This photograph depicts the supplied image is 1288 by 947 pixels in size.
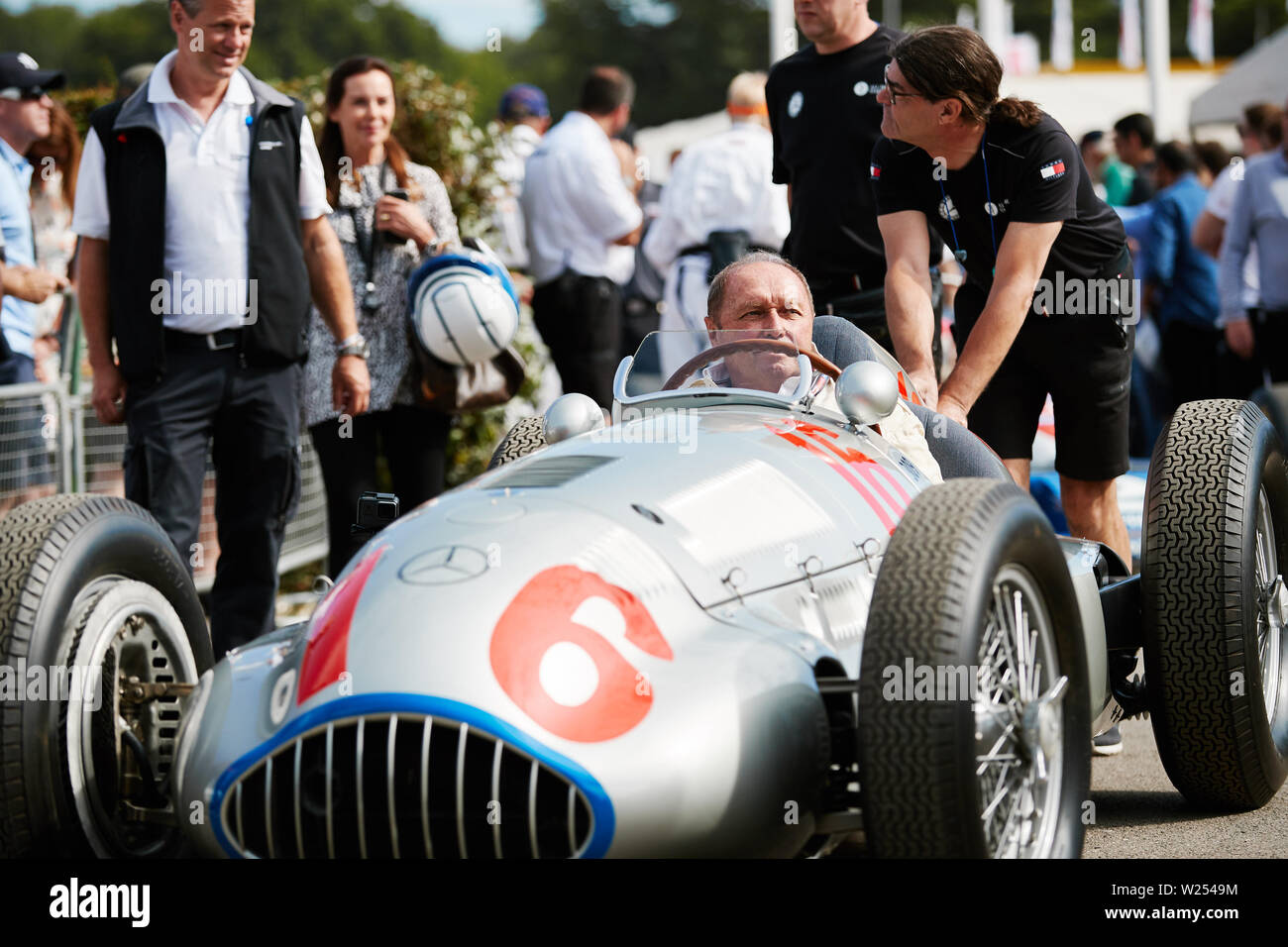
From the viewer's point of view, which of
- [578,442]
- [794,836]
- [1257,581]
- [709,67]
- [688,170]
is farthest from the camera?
[709,67]

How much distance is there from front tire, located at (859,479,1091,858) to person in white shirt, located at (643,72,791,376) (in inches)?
227

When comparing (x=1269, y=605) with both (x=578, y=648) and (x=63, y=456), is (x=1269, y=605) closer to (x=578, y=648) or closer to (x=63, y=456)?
(x=578, y=648)

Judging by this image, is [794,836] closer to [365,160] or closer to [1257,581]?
[1257,581]

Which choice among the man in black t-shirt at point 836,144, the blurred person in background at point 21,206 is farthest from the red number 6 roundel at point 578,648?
the blurred person in background at point 21,206

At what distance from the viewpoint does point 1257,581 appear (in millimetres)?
4719

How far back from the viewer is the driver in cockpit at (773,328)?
4.48 metres

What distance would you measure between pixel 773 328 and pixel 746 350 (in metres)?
0.19

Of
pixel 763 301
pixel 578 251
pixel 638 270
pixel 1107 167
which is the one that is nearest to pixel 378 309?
pixel 578 251

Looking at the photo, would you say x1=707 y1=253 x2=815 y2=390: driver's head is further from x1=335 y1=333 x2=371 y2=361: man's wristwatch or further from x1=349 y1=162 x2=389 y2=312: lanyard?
x1=349 y1=162 x2=389 y2=312: lanyard

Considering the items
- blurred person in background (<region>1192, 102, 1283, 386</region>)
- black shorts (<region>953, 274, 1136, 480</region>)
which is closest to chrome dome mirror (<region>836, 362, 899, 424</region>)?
black shorts (<region>953, 274, 1136, 480</region>)

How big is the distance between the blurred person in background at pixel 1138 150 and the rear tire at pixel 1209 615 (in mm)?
9040

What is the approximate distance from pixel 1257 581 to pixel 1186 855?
87 centimetres

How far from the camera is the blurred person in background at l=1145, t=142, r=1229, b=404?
1115cm
